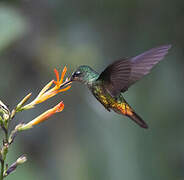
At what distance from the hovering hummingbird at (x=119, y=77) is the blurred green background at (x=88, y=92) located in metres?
0.87

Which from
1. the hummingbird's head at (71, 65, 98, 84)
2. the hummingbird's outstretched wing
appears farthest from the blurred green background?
the hummingbird's outstretched wing

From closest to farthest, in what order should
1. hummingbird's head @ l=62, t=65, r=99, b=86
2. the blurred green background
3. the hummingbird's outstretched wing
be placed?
the hummingbird's outstretched wing < hummingbird's head @ l=62, t=65, r=99, b=86 < the blurred green background

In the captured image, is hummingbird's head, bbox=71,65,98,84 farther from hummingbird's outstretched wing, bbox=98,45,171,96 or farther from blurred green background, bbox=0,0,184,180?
blurred green background, bbox=0,0,184,180

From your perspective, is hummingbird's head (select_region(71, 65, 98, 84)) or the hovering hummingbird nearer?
the hovering hummingbird

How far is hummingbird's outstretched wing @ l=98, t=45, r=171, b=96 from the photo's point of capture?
5.46 feet

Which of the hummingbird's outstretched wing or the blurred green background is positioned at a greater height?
the hummingbird's outstretched wing

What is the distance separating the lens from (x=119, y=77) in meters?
1.81

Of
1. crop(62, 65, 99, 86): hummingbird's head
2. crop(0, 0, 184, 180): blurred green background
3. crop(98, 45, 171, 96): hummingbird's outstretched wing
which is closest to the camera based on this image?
crop(98, 45, 171, 96): hummingbird's outstretched wing

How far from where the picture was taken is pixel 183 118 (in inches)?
129

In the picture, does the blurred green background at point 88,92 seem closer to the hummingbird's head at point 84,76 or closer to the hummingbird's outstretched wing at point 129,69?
the hummingbird's head at point 84,76

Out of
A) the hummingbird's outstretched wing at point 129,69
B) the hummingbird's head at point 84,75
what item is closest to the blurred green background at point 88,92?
the hummingbird's head at point 84,75

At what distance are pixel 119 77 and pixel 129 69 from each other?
0.08 m

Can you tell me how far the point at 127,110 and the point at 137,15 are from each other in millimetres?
1677

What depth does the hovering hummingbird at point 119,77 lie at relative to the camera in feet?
5.51
